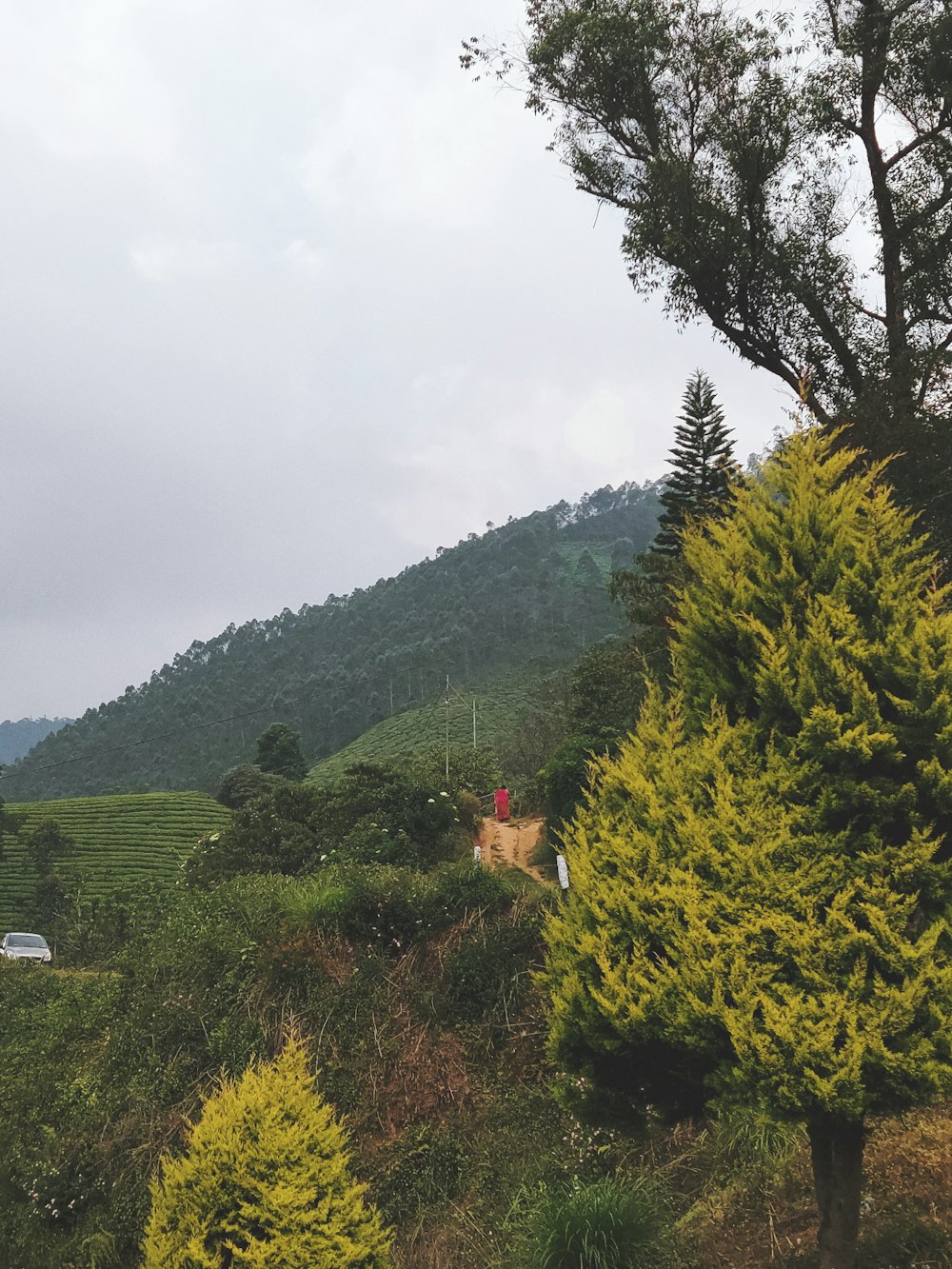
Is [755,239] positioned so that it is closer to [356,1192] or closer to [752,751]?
[752,751]

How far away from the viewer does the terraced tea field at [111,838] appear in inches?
1523

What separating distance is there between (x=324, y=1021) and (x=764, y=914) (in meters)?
5.95

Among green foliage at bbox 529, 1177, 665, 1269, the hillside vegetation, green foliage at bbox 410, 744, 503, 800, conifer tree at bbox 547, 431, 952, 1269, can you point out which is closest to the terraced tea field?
the hillside vegetation

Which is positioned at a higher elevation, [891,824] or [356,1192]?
[891,824]

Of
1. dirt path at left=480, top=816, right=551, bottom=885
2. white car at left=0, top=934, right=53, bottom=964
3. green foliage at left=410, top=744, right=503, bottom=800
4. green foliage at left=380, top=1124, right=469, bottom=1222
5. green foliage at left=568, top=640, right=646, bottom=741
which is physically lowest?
white car at left=0, top=934, right=53, bottom=964

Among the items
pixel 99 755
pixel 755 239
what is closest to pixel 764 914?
pixel 755 239

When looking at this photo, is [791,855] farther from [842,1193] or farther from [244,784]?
[244,784]

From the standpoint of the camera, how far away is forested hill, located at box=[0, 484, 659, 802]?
71.3 metres

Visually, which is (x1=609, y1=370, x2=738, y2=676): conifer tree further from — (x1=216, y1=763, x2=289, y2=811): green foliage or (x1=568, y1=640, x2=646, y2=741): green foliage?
(x1=216, y1=763, x2=289, y2=811): green foliage

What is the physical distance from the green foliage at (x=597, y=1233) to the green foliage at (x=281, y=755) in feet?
162

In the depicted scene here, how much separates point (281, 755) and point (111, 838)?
11606mm

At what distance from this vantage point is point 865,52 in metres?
11.5

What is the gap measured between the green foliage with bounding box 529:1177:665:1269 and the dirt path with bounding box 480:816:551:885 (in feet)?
30.1

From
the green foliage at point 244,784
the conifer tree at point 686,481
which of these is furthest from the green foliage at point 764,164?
the green foliage at point 244,784
